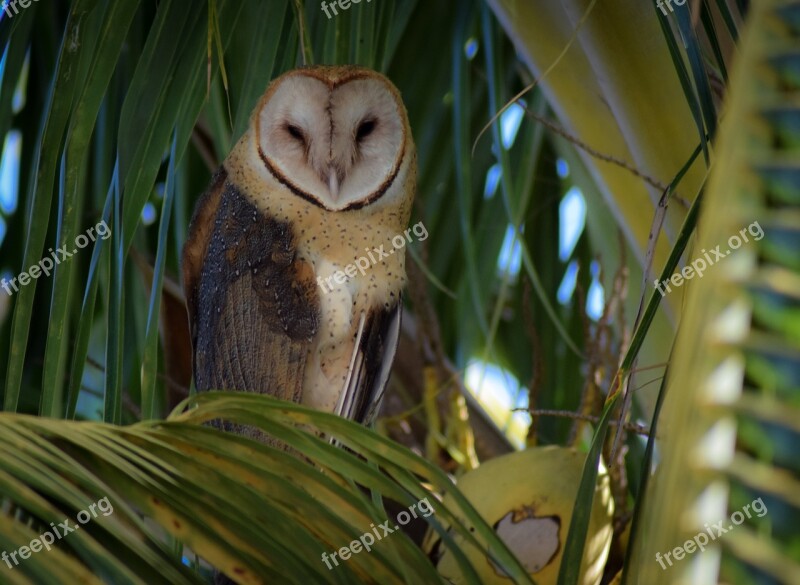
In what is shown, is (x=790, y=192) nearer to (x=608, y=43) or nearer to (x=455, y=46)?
(x=608, y=43)

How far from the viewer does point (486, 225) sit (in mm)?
2088

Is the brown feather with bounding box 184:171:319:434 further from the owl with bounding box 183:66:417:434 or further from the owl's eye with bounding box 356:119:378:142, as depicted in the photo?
the owl's eye with bounding box 356:119:378:142

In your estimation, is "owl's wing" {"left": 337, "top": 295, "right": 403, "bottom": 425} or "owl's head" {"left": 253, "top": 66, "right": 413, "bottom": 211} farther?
"owl's wing" {"left": 337, "top": 295, "right": 403, "bottom": 425}

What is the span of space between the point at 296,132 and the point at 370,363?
381 mm

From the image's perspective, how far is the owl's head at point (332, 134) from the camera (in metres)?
1.46

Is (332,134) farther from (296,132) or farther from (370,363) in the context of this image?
(370,363)

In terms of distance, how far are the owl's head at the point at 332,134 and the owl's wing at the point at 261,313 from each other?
9 centimetres

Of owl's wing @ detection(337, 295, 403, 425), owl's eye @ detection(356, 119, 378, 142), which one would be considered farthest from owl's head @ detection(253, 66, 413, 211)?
owl's wing @ detection(337, 295, 403, 425)

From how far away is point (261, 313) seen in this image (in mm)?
1508

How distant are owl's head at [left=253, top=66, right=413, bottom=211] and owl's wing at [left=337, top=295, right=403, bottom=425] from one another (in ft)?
0.61

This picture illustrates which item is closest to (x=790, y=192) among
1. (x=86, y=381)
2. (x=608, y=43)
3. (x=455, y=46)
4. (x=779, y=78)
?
(x=779, y=78)

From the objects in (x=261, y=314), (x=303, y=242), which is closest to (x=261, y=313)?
(x=261, y=314)

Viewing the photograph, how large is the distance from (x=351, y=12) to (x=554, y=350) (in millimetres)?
1082

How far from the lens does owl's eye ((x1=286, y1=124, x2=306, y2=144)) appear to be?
1.51m
